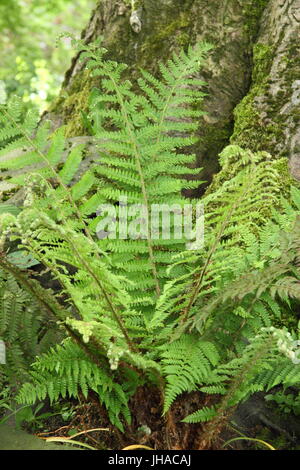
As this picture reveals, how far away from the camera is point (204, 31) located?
3.11m

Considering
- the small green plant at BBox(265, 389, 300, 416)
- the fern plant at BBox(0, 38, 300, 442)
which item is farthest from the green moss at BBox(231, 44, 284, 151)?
the small green plant at BBox(265, 389, 300, 416)

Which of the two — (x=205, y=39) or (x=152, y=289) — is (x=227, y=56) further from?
(x=152, y=289)

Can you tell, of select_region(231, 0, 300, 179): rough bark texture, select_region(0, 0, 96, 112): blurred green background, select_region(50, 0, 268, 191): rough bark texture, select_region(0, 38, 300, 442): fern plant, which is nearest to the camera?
select_region(0, 38, 300, 442): fern plant

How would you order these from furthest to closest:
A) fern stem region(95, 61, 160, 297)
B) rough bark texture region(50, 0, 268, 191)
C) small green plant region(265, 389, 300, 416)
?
1. rough bark texture region(50, 0, 268, 191)
2. fern stem region(95, 61, 160, 297)
3. small green plant region(265, 389, 300, 416)

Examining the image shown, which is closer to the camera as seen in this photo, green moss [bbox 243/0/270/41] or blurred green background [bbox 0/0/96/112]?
green moss [bbox 243/0/270/41]

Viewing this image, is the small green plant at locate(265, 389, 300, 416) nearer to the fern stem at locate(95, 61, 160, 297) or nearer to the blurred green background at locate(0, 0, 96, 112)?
the fern stem at locate(95, 61, 160, 297)

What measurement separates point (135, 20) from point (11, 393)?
2.42 meters

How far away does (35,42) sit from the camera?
9.97 metres

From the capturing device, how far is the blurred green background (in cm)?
739

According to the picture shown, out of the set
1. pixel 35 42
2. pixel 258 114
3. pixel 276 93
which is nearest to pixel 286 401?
pixel 258 114

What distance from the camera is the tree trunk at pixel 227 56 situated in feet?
8.57

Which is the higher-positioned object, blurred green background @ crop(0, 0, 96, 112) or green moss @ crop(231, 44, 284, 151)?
blurred green background @ crop(0, 0, 96, 112)

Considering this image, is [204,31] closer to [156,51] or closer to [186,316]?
[156,51]
